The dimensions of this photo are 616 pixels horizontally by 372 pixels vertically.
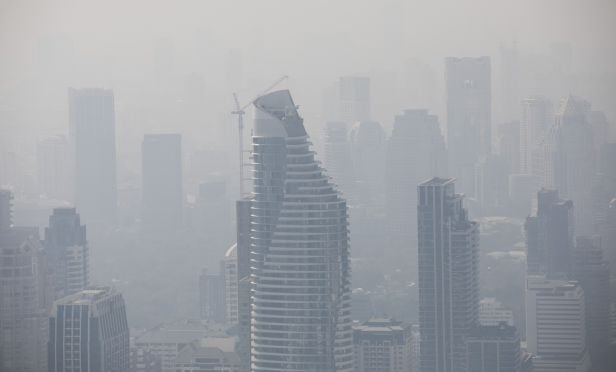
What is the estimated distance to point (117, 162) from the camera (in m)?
17.4

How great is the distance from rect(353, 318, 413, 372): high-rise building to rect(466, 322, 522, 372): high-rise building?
41 centimetres

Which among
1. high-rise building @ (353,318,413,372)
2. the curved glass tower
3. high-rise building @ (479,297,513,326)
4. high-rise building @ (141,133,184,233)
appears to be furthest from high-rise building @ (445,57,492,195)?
the curved glass tower

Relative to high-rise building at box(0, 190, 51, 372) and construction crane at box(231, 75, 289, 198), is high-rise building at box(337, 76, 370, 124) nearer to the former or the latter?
construction crane at box(231, 75, 289, 198)

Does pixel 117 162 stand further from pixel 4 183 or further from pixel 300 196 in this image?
pixel 300 196

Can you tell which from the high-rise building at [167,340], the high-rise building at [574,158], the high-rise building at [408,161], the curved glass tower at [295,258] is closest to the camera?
the curved glass tower at [295,258]

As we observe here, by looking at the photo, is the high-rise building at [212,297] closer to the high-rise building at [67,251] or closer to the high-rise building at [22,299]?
the high-rise building at [67,251]

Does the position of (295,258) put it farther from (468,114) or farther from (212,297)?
(468,114)

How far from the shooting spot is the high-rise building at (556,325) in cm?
1079

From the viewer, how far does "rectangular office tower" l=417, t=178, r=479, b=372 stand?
10477mm

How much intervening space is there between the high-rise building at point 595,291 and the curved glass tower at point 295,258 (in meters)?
2.17

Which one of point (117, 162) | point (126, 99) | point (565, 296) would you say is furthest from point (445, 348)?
point (117, 162)

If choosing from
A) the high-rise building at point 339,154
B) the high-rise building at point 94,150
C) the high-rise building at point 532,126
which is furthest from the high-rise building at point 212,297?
the high-rise building at point 532,126

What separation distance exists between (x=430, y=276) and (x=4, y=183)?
4.41 m

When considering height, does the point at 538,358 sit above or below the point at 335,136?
below
